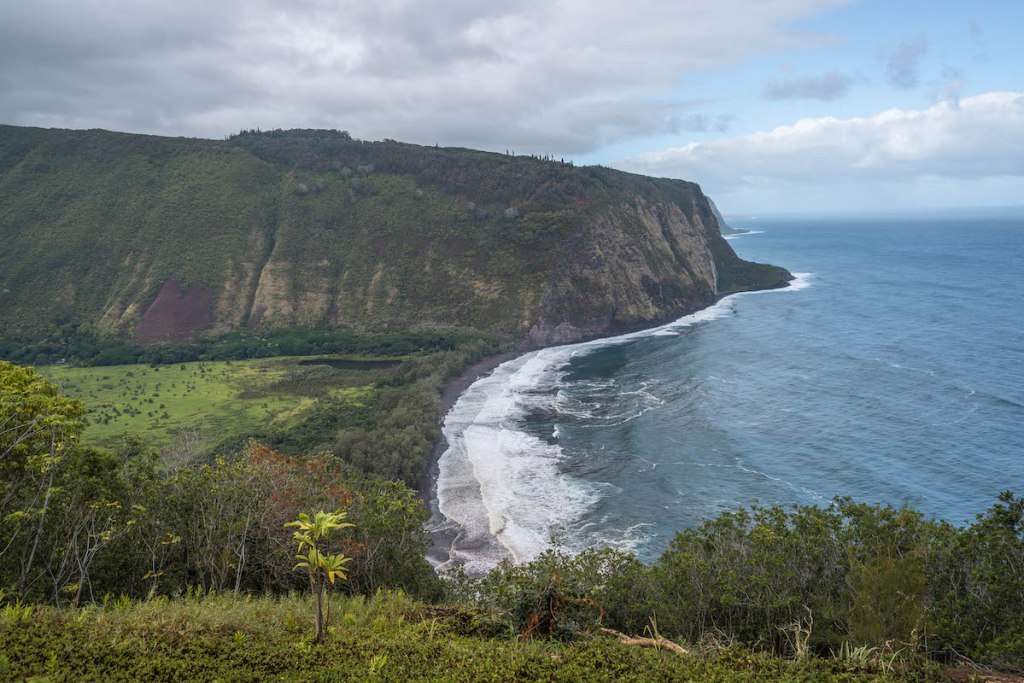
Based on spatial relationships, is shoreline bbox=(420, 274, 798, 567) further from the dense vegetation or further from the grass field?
the grass field

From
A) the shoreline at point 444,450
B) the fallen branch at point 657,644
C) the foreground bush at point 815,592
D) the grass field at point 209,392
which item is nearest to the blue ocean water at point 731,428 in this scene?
the shoreline at point 444,450

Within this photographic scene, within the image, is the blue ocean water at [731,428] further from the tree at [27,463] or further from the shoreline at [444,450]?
the tree at [27,463]

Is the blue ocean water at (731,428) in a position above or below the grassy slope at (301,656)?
below

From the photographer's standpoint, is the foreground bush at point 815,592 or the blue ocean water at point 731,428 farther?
the blue ocean water at point 731,428

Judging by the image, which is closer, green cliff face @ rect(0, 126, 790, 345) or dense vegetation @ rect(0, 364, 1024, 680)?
dense vegetation @ rect(0, 364, 1024, 680)

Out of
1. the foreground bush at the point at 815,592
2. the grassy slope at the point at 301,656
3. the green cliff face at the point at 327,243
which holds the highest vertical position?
the green cliff face at the point at 327,243

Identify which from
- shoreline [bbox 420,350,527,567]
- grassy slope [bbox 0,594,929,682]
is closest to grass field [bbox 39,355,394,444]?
shoreline [bbox 420,350,527,567]

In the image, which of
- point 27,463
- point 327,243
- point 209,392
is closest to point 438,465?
point 27,463
